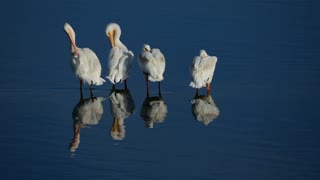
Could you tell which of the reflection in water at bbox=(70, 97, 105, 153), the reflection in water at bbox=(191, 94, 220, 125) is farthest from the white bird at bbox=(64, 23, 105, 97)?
the reflection in water at bbox=(191, 94, 220, 125)

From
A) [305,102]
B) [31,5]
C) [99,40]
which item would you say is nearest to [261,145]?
[305,102]

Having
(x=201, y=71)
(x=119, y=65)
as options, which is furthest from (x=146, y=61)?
(x=201, y=71)

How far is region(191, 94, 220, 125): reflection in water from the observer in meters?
13.0

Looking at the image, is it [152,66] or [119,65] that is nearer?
[152,66]

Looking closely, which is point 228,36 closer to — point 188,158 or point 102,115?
point 102,115

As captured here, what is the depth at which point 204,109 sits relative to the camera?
1346 cm

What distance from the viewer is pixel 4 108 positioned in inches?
519

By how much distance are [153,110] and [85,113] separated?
3.54 feet

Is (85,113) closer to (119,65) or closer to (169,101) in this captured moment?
(169,101)

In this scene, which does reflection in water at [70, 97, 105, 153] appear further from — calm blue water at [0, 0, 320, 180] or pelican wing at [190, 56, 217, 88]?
pelican wing at [190, 56, 217, 88]

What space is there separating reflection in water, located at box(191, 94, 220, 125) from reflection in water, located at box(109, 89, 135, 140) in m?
0.99

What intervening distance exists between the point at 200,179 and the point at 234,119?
2931 millimetres

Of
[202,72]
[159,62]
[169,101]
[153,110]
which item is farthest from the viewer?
[159,62]

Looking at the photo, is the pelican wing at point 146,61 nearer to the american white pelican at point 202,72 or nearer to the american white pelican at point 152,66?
the american white pelican at point 152,66
